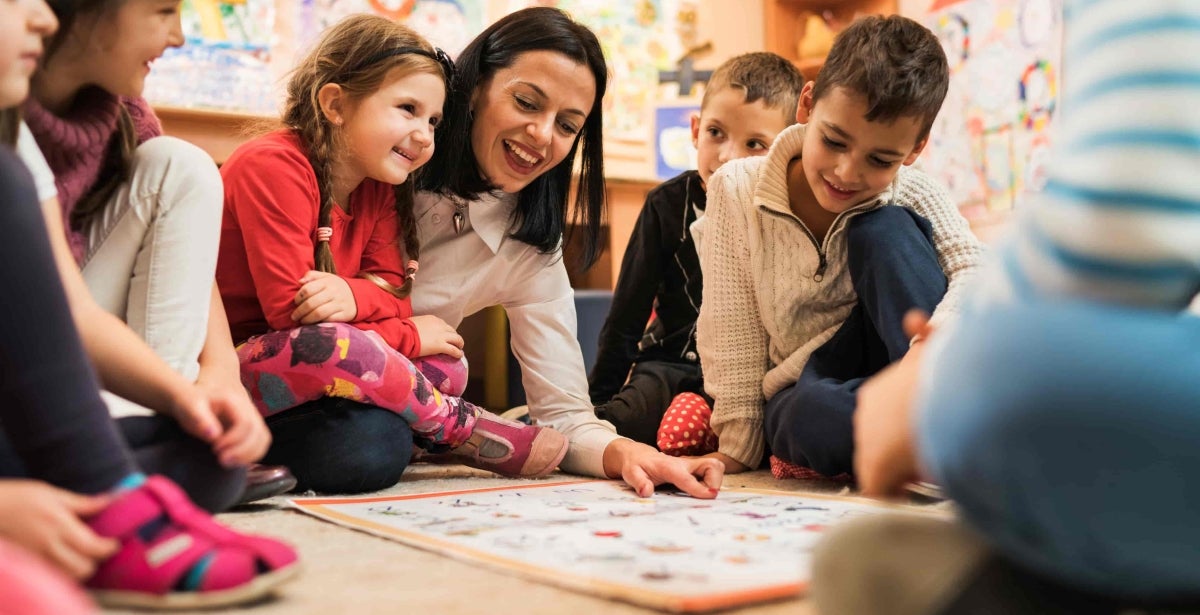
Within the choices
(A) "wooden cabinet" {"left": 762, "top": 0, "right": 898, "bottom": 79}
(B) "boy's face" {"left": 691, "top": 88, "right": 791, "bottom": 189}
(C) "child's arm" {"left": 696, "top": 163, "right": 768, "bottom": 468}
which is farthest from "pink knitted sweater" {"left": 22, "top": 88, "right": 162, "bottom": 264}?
(A) "wooden cabinet" {"left": 762, "top": 0, "right": 898, "bottom": 79}

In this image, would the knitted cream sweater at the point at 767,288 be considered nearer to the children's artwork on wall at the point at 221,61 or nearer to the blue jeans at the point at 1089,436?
the blue jeans at the point at 1089,436

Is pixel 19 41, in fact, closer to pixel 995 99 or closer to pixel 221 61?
pixel 221 61

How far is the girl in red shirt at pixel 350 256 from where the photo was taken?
1.01m

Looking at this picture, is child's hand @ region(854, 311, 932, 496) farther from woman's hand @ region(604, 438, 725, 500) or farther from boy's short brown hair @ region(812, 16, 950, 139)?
boy's short brown hair @ region(812, 16, 950, 139)

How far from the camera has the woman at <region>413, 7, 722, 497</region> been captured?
124 cm

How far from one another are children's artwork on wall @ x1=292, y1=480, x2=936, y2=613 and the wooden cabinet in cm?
205

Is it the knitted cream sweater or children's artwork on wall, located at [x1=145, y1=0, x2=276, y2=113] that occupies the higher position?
children's artwork on wall, located at [x1=145, y1=0, x2=276, y2=113]

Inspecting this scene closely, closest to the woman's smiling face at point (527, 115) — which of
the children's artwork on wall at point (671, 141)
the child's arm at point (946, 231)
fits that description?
the child's arm at point (946, 231)

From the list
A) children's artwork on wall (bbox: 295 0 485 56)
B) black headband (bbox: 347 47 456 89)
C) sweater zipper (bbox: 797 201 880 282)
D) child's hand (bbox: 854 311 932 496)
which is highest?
children's artwork on wall (bbox: 295 0 485 56)

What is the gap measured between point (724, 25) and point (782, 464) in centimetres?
196

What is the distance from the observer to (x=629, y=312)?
165 cm

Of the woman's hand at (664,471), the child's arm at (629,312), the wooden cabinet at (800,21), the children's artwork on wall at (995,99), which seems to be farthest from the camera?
the wooden cabinet at (800,21)

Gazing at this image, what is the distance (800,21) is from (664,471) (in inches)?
87.0

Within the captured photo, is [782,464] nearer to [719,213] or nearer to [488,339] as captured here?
[719,213]
